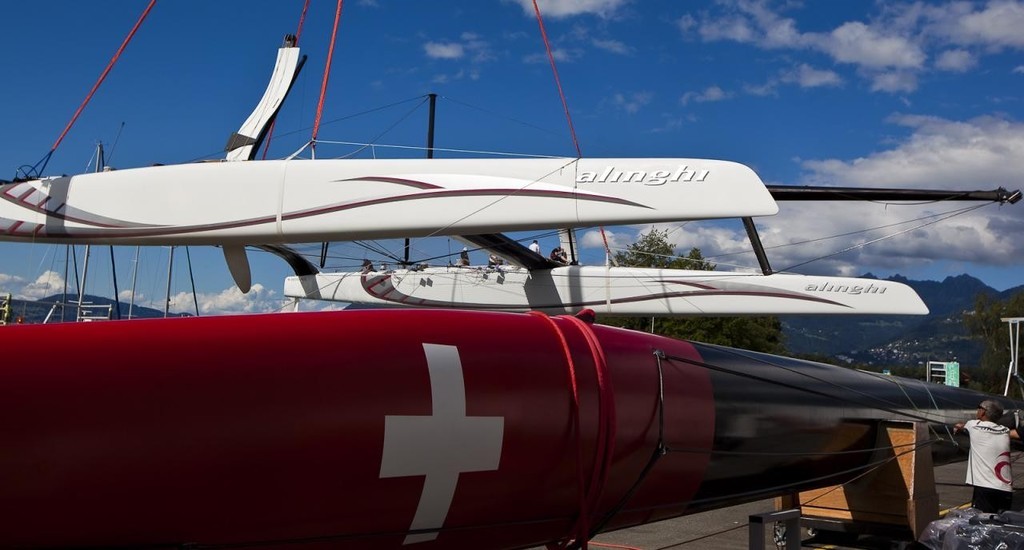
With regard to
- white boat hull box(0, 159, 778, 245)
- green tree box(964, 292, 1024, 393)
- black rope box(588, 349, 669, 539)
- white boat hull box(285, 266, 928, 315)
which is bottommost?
green tree box(964, 292, 1024, 393)

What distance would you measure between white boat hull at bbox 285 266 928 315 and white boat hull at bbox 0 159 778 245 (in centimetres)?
424

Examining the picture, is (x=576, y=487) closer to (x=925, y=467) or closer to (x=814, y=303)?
(x=925, y=467)

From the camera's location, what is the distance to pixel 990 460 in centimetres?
802

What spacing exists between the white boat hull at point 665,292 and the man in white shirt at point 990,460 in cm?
841

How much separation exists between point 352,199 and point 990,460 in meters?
8.41

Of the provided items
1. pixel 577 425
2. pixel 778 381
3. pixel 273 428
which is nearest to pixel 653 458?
pixel 577 425

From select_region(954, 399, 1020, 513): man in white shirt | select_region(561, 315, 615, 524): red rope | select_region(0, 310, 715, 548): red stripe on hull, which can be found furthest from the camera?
select_region(954, 399, 1020, 513): man in white shirt

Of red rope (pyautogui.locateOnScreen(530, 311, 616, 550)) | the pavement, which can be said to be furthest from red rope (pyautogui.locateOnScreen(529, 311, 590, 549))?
the pavement

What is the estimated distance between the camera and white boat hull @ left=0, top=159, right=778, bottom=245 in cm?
1238

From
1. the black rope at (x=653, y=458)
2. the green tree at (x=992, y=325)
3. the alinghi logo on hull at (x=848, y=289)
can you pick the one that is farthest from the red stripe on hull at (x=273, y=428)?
the green tree at (x=992, y=325)

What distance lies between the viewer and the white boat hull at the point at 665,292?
54.1 ft

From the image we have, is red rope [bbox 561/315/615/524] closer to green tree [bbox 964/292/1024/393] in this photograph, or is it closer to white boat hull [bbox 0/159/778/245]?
white boat hull [bbox 0/159/778/245]

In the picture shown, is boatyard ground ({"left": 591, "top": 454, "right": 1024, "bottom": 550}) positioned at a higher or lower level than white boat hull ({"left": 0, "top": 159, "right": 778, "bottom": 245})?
lower

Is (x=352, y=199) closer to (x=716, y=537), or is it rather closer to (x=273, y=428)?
(x=716, y=537)
